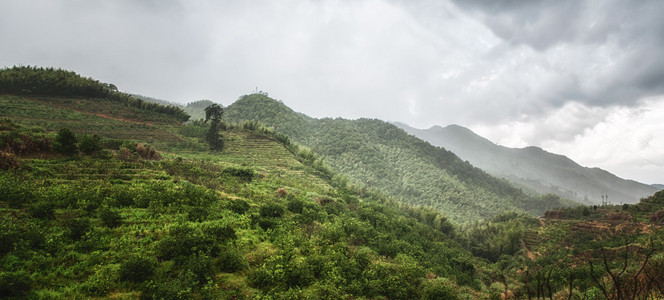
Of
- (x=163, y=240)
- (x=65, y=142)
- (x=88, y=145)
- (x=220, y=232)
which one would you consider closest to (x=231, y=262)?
(x=220, y=232)

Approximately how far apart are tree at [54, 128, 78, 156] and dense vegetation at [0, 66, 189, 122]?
1001 inches

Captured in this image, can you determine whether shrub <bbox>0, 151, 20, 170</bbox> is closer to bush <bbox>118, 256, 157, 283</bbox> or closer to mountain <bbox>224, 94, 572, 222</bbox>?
bush <bbox>118, 256, 157, 283</bbox>

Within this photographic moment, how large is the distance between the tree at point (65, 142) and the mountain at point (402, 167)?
68766 mm

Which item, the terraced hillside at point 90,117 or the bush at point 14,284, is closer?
the bush at point 14,284

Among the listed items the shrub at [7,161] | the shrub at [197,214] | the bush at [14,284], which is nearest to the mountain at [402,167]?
the shrub at [197,214]

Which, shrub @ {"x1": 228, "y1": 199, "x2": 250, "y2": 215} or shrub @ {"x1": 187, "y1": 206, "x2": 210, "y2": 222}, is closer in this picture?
shrub @ {"x1": 187, "y1": 206, "x2": 210, "y2": 222}

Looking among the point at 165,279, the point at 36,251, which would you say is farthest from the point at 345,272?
the point at 36,251

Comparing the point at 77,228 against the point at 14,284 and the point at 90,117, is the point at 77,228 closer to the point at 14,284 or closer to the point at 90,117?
the point at 14,284

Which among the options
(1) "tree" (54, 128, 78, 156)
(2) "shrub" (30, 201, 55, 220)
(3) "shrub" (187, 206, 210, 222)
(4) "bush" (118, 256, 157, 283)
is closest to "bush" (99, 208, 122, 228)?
(2) "shrub" (30, 201, 55, 220)

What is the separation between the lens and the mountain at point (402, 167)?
84562 mm

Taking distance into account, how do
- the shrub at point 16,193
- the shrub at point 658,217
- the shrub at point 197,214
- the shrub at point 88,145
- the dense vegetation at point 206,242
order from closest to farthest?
the dense vegetation at point 206,242 → the shrub at point 16,193 → the shrub at point 197,214 → the shrub at point 88,145 → the shrub at point 658,217

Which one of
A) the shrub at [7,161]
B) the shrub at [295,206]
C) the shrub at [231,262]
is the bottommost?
the shrub at [231,262]

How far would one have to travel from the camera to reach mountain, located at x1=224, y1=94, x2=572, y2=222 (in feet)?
277

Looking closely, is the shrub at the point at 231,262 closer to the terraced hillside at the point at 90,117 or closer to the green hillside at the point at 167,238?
the green hillside at the point at 167,238
